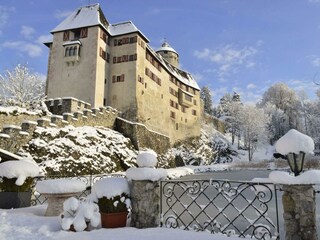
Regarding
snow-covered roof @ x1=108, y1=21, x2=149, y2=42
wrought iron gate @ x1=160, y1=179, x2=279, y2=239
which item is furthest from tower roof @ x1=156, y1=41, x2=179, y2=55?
wrought iron gate @ x1=160, y1=179, x2=279, y2=239

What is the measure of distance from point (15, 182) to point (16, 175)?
0.75ft

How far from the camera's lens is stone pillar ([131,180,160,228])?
612 cm

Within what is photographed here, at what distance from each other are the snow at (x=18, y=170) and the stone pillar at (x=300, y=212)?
7.22 m

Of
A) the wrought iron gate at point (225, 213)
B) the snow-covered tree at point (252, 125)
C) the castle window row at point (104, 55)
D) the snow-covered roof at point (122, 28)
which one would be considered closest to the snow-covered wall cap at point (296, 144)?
the wrought iron gate at point (225, 213)

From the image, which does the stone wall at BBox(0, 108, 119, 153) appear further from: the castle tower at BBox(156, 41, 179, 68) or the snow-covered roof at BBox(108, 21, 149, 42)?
the castle tower at BBox(156, 41, 179, 68)

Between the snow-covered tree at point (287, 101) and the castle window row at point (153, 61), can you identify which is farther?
the snow-covered tree at point (287, 101)

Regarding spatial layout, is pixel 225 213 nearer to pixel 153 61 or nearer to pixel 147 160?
pixel 147 160

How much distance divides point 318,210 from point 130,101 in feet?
86.4

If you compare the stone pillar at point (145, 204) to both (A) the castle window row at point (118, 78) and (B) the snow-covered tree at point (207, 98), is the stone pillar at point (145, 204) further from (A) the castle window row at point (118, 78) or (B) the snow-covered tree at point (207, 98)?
(B) the snow-covered tree at point (207, 98)

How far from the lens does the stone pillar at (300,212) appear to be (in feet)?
15.4

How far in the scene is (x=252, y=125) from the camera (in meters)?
57.4

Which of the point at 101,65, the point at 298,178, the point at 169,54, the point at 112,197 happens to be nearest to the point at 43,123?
the point at 101,65

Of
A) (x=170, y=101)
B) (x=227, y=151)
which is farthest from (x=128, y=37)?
(x=227, y=151)

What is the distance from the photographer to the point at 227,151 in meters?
57.9
